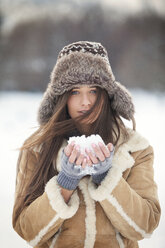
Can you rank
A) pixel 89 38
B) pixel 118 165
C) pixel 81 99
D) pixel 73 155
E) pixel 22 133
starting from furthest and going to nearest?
pixel 89 38 → pixel 22 133 → pixel 81 99 → pixel 118 165 → pixel 73 155

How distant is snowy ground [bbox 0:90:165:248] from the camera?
4.87ft

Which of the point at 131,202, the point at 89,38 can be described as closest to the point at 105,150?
the point at 131,202

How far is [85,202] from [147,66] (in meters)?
1.79

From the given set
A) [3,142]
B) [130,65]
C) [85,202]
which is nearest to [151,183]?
[85,202]

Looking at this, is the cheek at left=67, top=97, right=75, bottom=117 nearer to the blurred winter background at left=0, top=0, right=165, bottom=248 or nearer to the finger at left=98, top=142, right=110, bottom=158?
the finger at left=98, top=142, right=110, bottom=158

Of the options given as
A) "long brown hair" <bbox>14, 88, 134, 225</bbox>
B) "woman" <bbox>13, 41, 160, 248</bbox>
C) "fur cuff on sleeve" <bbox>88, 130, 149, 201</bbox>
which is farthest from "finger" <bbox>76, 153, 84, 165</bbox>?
"long brown hair" <bbox>14, 88, 134, 225</bbox>

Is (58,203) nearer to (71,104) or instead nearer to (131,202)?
(131,202)

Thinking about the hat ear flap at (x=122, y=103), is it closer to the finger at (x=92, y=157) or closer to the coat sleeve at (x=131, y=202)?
the coat sleeve at (x=131, y=202)

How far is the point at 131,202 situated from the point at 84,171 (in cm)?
17

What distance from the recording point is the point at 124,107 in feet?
3.56

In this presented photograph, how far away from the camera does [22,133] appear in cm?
216

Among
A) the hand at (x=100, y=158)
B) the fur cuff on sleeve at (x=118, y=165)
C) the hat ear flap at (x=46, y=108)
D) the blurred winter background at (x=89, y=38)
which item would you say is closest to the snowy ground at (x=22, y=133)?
the blurred winter background at (x=89, y=38)

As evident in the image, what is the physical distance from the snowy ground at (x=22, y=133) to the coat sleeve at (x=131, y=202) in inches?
20.1

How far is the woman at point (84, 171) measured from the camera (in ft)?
2.92
